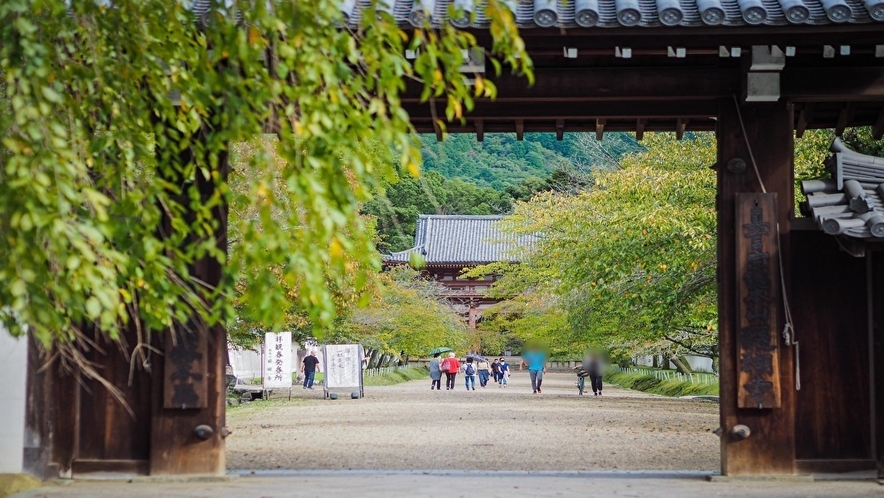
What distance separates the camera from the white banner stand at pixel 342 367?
25344 mm

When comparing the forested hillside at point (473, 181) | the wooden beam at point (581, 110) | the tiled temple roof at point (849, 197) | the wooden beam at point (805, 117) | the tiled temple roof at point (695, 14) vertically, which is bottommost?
the tiled temple roof at point (849, 197)

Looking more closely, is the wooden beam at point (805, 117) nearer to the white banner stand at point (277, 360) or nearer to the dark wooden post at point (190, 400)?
the dark wooden post at point (190, 400)

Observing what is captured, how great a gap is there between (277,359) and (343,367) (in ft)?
8.14

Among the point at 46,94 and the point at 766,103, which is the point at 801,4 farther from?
the point at 46,94

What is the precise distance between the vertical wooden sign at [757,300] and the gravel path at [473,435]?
240cm

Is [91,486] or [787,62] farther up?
[787,62]

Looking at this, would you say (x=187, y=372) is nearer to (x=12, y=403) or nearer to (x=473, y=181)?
(x=12, y=403)

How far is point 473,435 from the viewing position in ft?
48.8

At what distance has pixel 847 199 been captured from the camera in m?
8.55

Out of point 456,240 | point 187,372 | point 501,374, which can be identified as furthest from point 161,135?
point 456,240

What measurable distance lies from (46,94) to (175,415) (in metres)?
4.37

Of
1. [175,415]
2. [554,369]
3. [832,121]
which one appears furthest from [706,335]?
[554,369]

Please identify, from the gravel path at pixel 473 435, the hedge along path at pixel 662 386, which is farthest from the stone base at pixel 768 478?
the hedge along path at pixel 662 386

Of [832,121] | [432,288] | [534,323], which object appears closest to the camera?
[832,121]
